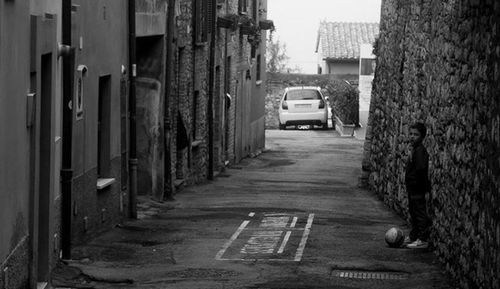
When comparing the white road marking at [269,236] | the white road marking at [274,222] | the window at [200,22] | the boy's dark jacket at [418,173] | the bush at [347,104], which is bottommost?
the bush at [347,104]

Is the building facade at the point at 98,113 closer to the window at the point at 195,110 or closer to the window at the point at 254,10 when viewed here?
the window at the point at 195,110

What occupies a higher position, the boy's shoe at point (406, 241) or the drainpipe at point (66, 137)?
the drainpipe at point (66, 137)

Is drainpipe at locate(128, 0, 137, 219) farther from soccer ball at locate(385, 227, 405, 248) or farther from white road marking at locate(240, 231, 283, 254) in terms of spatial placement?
soccer ball at locate(385, 227, 405, 248)

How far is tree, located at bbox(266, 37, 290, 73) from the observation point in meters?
82.5

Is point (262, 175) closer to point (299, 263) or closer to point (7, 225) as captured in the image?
point (299, 263)

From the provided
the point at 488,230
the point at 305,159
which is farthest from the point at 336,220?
the point at 305,159

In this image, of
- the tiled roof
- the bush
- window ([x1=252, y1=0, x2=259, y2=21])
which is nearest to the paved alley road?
window ([x1=252, y1=0, x2=259, y2=21])

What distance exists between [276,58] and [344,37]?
27.2 ft

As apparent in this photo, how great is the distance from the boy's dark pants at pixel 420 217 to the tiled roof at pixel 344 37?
58397mm

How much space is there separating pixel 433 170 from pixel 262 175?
16.4m

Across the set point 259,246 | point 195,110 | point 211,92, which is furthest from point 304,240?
point 211,92

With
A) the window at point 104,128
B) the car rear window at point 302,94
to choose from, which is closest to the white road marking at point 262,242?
the window at point 104,128

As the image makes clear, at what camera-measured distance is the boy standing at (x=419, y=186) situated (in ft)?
53.1

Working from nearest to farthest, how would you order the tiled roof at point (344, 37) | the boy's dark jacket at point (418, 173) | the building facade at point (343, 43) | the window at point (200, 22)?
1. the boy's dark jacket at point (418, 173)
2. the window at point (200, 22)
3. the building facade at point (343, 43)
4. the tiled roof at point (344, 37)
